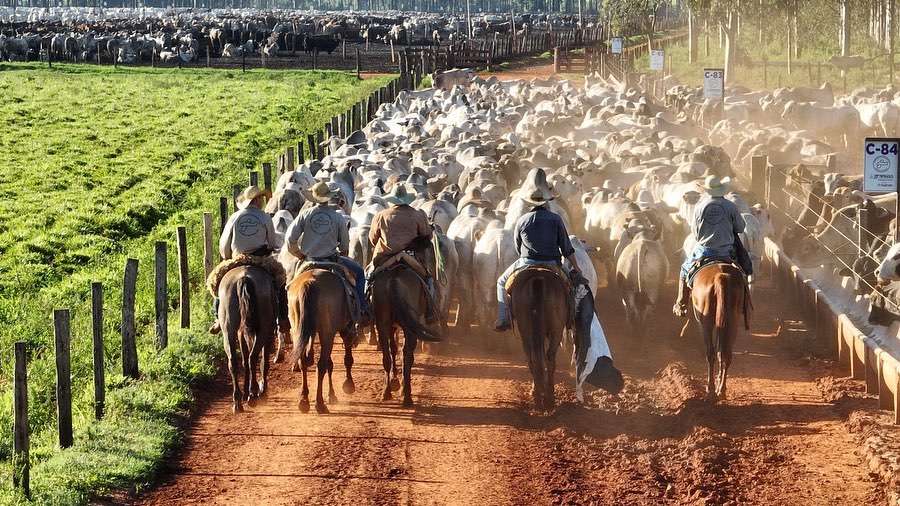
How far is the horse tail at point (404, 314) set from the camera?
40.9 ft

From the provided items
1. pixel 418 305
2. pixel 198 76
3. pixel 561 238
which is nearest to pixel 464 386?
pixel 418 305

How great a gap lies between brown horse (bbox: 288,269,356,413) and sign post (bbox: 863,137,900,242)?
6369 millimetres

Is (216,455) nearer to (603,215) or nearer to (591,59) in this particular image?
(603,215)

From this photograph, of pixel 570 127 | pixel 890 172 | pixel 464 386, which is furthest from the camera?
pixel 570 127

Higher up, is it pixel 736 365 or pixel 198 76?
pixel 198 76

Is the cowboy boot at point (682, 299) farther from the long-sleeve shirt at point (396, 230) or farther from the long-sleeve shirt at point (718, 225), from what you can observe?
the long-sleeve shirt at point (396, 230)

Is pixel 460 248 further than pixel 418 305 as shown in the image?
Yes

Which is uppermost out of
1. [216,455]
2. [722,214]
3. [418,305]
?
[722,214]

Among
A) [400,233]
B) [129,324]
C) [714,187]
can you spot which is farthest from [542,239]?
[129,324]

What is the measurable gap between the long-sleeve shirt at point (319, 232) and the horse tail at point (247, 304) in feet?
2.31

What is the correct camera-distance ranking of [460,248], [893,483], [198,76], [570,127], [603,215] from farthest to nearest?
[198,76] → [570,127] → [603,215] → [460,248] → [893,483]

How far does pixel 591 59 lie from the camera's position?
62.2m

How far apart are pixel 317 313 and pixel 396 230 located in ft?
4.34

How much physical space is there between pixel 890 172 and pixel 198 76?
50.0 metres
